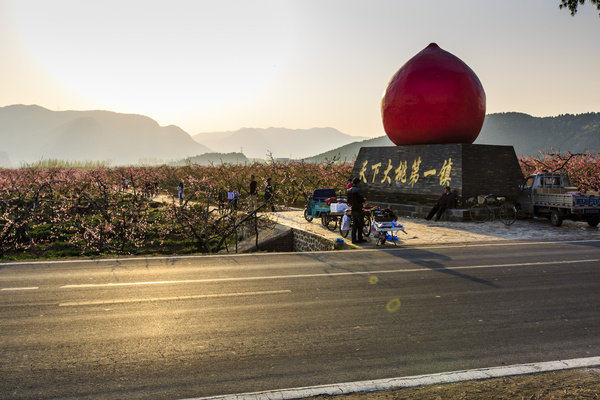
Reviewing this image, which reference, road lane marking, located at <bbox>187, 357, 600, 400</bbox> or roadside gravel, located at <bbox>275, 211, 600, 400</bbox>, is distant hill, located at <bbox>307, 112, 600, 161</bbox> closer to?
roadside gravel, located at <bbox>275, 211, 600, 400</bbox>

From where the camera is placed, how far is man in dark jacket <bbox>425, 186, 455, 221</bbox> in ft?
63.3

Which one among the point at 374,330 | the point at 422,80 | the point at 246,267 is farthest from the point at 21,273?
→ the point at 422,80

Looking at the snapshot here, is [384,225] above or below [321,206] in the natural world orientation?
below

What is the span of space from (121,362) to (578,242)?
45.2 ft

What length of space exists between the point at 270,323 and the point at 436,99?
1618cm

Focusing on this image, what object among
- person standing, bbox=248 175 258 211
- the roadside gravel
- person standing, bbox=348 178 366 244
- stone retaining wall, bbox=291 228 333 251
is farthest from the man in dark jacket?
person standing, bbox=248 175 258 211

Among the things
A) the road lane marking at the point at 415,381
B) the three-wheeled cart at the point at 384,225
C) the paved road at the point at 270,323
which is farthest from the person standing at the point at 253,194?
the road lane marking at the point at 415,381

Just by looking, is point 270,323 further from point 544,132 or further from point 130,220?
point 544,132

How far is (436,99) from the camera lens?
20172 mm

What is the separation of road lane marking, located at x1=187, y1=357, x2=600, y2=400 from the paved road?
14 centimetres

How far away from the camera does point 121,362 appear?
5.29 metres

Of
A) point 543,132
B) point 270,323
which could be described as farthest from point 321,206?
point 543,132

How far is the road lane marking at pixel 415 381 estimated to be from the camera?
4.55 metres

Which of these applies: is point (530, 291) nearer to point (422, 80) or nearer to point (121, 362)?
point (121, 362)
